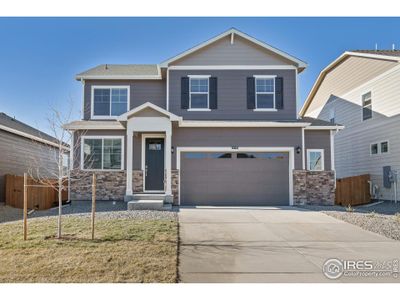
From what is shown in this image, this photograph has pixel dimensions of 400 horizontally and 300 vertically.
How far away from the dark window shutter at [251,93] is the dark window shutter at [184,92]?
269cm

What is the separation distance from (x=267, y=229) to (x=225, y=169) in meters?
5.36

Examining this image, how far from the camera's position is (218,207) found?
43.1 feet

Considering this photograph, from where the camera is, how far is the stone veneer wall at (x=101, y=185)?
13711 millimetres

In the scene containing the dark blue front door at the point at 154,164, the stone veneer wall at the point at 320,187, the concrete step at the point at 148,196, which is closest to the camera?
the concrete step at the point at 148,196

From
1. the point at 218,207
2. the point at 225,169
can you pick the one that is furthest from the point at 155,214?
the point at 225,169

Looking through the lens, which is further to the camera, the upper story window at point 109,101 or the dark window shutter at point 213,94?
the upper story window at point 109,101

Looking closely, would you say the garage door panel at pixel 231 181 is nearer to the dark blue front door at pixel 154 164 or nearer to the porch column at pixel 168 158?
the porch column at pixel 168 158

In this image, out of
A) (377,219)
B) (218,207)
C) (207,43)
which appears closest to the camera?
(377,219)

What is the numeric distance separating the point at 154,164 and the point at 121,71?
5.15 meters

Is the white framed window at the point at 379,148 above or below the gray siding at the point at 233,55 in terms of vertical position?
below

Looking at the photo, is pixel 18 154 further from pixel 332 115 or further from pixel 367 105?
pixel 332 115

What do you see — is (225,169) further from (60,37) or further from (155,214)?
(60,37)

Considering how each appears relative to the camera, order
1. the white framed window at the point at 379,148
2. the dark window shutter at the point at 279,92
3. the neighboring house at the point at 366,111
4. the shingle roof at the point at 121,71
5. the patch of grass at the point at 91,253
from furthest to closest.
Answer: the white framed window at the point at 379,148 → the shingle roof at the point at 121,71 → the neighboring house at the point at 366,111 → the dark window shutter at the point at 279,92 → the patch of grass at the point at 91,253

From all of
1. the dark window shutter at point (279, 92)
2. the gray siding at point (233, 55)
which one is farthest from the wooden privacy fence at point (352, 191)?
the gray siding at point (233, 55)
